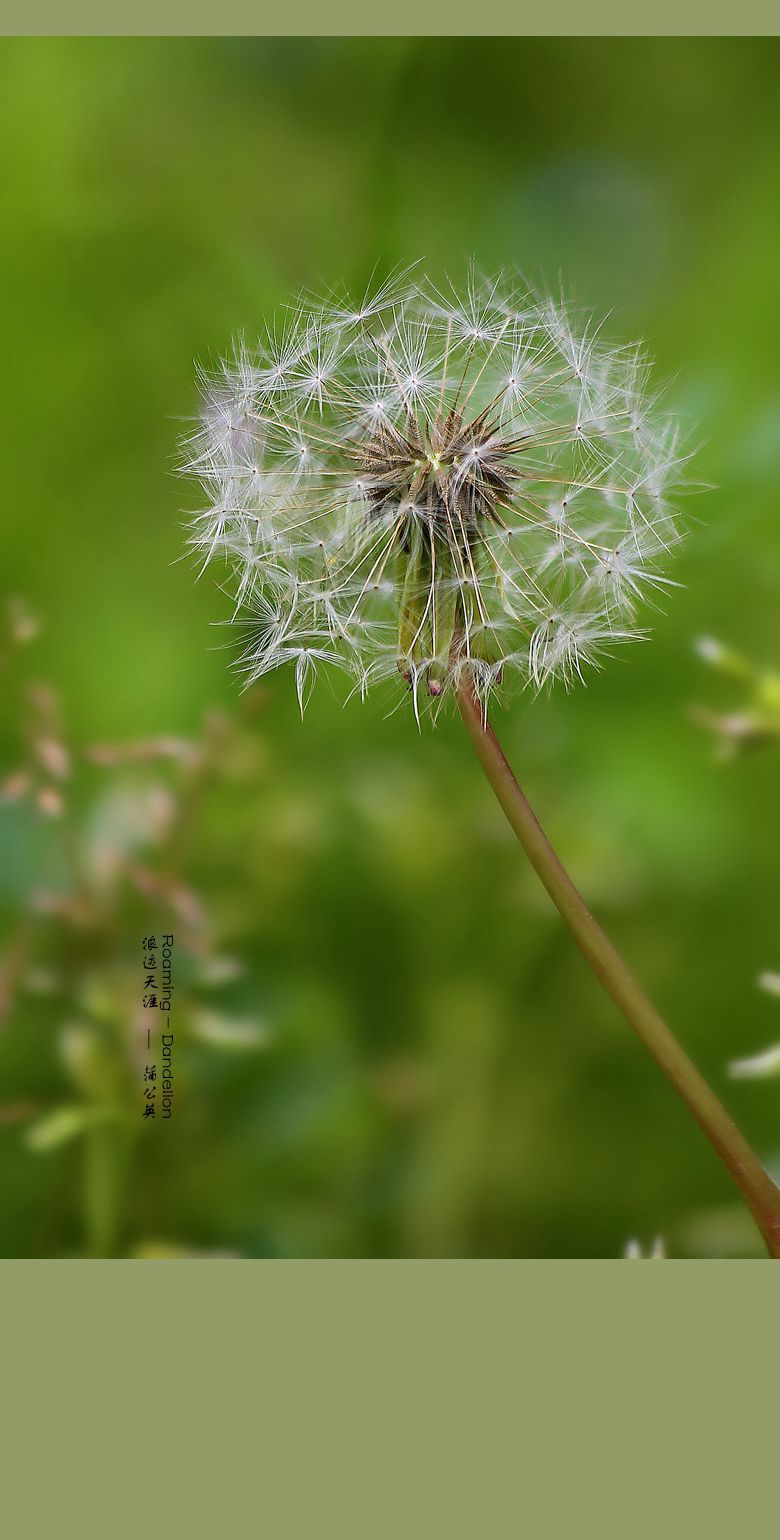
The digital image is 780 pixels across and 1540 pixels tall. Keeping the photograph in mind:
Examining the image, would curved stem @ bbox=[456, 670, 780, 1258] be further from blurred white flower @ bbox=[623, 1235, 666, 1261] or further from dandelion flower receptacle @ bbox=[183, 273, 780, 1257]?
blurred white flower @ bbox=[623, 1235, 666, 1261]

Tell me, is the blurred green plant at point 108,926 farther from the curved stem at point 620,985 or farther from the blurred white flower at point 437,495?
the curved stem at point 620,985

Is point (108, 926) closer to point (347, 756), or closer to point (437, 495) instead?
point (347, 756)

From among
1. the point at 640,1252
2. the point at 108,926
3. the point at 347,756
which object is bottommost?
the point at 640,1252

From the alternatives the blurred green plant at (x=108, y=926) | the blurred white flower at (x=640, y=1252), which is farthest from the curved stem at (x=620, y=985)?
the blurred green plant at (x=108, y=926)

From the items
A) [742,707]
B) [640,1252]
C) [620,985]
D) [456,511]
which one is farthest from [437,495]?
[640,1252]

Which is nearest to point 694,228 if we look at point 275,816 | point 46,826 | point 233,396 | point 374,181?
point 374,181

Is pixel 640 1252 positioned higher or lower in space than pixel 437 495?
lower
